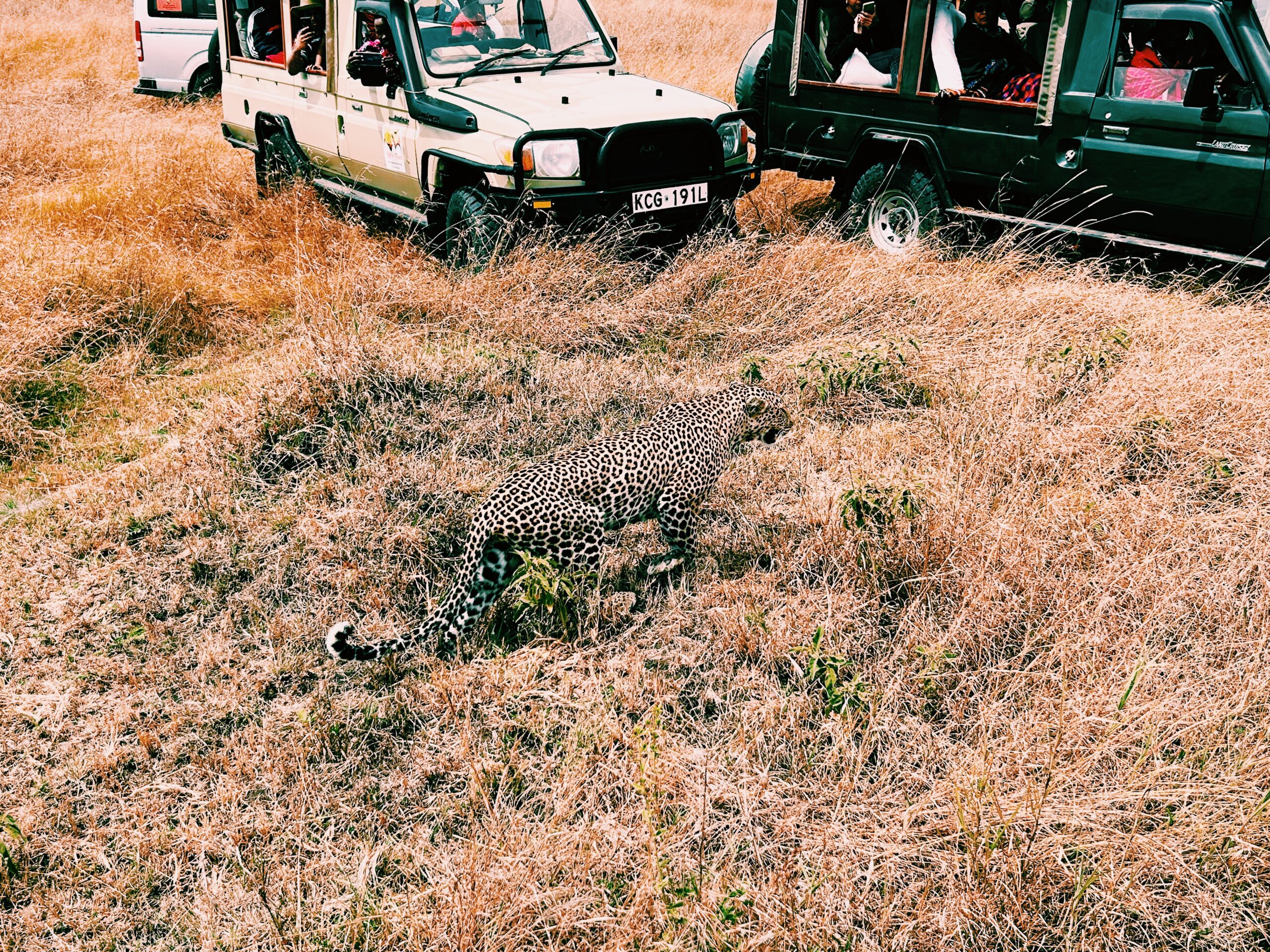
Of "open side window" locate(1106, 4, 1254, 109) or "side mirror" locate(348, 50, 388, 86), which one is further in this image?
"side mirror" locate(348, 50, 388, 86)

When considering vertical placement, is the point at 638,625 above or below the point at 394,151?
below

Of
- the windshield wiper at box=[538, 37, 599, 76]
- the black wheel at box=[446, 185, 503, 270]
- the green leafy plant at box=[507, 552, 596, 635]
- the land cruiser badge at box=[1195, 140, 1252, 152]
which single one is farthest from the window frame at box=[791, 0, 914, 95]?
the green leafy plant at box=[507, 552, 596, 635]

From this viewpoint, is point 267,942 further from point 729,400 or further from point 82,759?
point 729,400

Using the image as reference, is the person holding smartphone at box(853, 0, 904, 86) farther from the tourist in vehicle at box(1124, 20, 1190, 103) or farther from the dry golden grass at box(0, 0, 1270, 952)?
the dry golden grass at box(0, 0, 1270, 952)

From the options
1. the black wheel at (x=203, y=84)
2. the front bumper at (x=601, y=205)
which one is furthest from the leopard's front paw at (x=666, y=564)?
the black wheel at (x=203, y=84)

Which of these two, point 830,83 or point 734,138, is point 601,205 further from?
point 830,83

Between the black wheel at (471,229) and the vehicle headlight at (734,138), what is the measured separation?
1.60 meters

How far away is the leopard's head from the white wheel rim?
270cm

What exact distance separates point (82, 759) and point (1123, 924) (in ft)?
9.31

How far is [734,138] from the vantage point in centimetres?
630

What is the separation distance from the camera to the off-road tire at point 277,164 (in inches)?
298

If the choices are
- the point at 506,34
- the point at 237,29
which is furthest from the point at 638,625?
the point at 237,29

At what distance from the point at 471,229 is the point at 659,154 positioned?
1.24 metres

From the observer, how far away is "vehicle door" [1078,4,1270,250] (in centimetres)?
514
